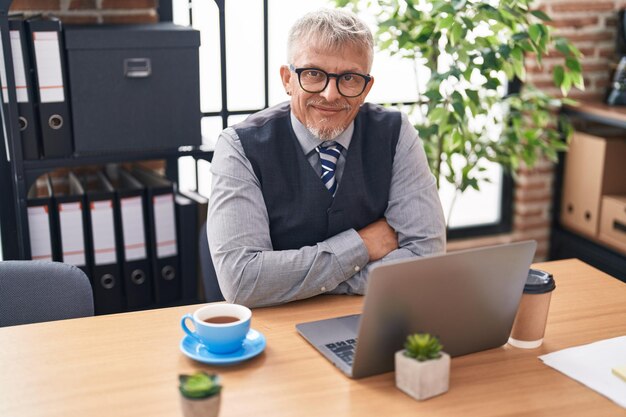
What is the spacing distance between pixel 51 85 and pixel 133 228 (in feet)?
1.80

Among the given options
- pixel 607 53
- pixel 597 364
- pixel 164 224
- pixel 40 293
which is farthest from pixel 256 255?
pixel 607 53

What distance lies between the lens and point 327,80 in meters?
1.91

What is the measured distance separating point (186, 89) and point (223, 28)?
256 millimetres

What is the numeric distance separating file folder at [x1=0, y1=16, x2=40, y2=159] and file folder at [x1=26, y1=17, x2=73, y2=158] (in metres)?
0.02

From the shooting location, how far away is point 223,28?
2734 mm

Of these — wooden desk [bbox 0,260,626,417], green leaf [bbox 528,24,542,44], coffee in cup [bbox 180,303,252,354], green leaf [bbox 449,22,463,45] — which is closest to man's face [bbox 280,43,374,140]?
wooden desk [bbox 0,260,626,417]

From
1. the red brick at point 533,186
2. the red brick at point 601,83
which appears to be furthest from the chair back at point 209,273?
the red brick at point 601,83

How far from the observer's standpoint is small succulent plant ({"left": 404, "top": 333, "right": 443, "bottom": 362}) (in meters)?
1.32

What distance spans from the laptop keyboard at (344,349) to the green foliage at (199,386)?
1.09 feet

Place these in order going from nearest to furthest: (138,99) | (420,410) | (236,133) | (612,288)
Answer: (420,410) → (612,288) → (236,133) → (138,99)

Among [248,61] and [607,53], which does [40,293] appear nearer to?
[248,61]

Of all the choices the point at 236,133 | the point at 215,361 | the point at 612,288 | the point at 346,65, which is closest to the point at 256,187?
the point at 236,133

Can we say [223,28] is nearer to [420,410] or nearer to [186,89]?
[186,89]

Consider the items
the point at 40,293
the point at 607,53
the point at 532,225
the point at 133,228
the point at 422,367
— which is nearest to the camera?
the point at 422,367
